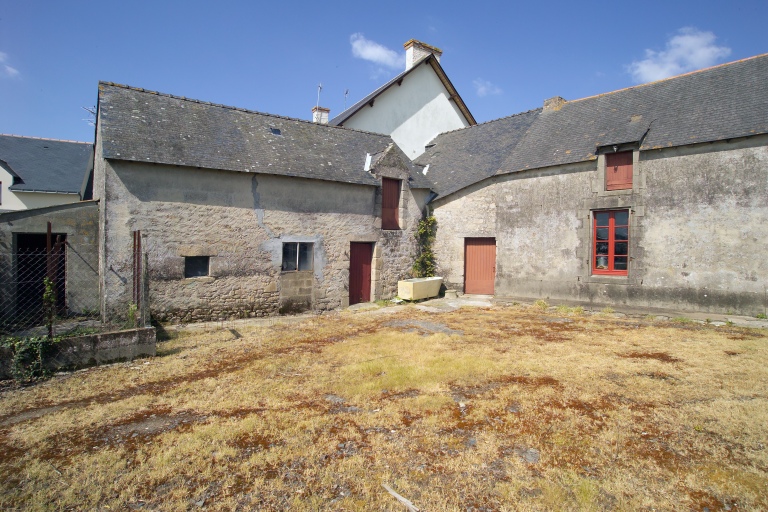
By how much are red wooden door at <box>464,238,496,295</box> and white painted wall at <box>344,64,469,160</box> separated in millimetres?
6443

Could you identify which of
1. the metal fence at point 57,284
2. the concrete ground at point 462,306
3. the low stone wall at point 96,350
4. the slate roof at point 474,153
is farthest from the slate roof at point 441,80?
the low stone wall at point 96,350

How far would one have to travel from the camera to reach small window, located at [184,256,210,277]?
10312 mm

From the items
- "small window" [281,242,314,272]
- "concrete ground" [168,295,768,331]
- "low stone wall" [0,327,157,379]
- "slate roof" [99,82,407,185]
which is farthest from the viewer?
"small window" [281,242,314,272]

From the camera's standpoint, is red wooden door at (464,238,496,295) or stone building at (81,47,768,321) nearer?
stone building at (81,47,768,321)

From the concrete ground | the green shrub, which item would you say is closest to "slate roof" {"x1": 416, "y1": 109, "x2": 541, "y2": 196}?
the concrete ground

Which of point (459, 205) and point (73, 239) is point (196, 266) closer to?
point (73, 239)

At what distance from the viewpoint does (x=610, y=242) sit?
11305 millimetres

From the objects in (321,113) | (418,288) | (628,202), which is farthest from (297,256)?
(321,113)

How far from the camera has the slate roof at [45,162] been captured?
739 inches

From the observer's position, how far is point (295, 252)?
1189 centimetres

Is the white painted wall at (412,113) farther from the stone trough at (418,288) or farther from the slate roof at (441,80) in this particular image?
the stone trough at (418,288)

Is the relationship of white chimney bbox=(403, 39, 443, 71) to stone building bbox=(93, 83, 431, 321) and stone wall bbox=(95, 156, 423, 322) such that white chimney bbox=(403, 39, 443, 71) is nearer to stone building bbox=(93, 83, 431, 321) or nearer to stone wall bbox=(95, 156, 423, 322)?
stone building bbox=(93, 83, 431, 321)

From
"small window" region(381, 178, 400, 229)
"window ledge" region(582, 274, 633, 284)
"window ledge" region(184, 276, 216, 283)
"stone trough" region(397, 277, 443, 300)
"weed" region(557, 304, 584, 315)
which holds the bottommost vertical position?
"weed" region(557, 304, 584, 315)

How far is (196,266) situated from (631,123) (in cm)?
1209
